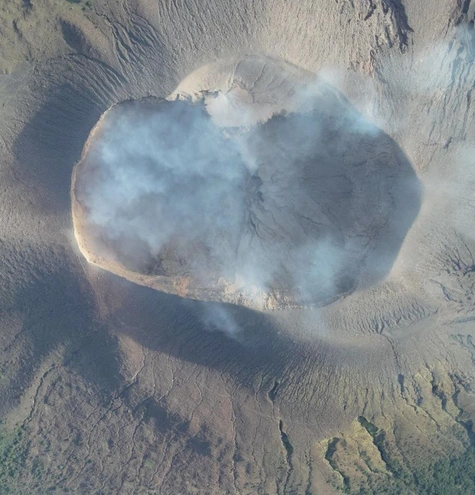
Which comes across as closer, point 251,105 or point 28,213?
point 28,213

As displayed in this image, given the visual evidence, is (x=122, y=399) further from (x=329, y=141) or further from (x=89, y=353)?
(x=329, y=141)

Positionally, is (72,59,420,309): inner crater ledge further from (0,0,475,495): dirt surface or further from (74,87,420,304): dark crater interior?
(0,0,475,495): dirt surface

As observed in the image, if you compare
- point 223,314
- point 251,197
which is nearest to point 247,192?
point 251,197

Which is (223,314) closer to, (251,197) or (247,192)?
(251,197)

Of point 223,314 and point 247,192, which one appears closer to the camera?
point 223,314

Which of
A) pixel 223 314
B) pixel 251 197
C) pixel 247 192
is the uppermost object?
pixel 247 192

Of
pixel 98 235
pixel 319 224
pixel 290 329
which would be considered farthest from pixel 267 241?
pixel 98 235
